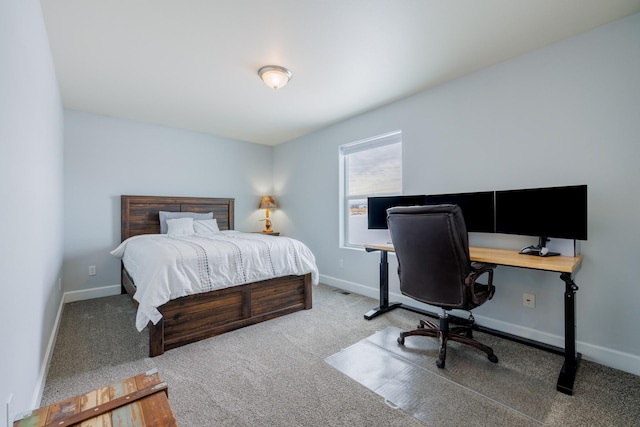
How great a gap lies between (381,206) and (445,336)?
1.52 metres

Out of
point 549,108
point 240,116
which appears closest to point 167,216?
point 240,116

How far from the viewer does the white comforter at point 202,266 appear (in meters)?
2.20

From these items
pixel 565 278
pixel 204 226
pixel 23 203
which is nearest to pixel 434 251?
pixel 565 278

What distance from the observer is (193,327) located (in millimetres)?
2439

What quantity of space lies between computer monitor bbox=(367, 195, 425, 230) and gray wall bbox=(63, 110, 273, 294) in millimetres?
2764

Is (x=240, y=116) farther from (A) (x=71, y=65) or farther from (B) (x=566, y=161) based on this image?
(B) (x=566, y=161)

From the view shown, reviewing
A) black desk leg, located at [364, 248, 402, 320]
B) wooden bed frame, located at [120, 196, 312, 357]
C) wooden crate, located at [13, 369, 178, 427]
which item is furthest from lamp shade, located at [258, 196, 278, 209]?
wooden crate, located at [13, 369, 178, 427]

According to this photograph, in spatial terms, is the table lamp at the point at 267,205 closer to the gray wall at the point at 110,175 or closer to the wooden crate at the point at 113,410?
the gray wall at the point at 110,175

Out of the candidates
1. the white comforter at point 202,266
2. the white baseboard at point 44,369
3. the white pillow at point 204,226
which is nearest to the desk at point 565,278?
the white comforter at point 202,266

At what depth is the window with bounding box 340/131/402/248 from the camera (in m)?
3.49

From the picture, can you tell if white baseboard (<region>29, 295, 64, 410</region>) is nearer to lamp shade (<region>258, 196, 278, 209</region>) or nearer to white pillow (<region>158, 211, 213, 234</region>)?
white pillow (<region>158, 211, 213, 234</region>)

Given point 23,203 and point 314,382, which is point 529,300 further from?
point 23,203

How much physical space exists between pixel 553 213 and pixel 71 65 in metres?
4.18

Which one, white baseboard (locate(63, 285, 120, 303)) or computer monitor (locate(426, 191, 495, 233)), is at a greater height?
computer monitor (locate(426, 191, 495, 233))
